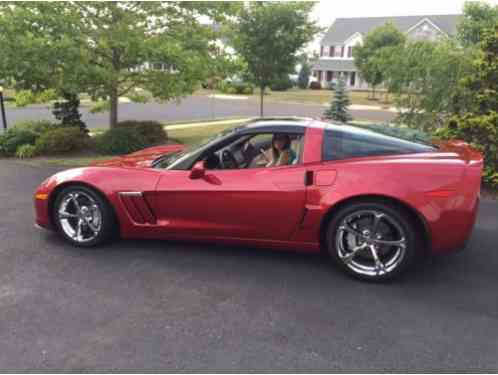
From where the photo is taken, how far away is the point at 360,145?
3.79 meters

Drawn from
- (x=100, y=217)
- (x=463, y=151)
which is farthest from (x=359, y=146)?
(x=100, y=217)

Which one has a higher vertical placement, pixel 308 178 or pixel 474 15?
pixel 474 15

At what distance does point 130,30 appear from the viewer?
29.5ft

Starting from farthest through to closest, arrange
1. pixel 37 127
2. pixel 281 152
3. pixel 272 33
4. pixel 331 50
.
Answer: pixel 331 50, pixel 272 33, pixel 37 127, pixel 281 152

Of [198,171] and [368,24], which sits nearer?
[198,171]

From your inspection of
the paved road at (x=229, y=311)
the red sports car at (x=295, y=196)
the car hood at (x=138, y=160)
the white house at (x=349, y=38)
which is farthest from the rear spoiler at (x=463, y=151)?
the white house at (x=349, y=38)

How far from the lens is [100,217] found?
13.9ft

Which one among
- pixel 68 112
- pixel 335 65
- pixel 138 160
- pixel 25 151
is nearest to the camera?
pixel 138 160

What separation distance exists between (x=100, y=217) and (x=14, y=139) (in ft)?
21.2

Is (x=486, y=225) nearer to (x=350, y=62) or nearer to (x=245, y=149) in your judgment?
(x=245, y=149)

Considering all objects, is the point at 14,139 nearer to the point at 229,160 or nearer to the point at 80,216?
the point at 80,216

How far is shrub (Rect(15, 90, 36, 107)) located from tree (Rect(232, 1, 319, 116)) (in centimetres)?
654

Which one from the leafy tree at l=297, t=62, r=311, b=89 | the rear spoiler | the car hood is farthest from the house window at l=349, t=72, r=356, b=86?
the rear spoiler

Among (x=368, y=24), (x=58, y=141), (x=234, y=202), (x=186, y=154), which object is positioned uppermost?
(x=368, y=24)
